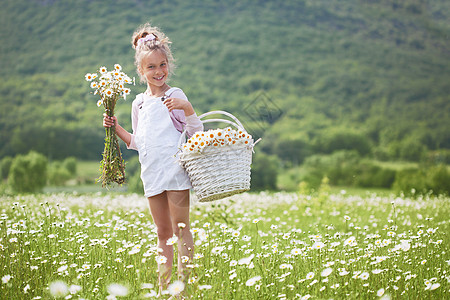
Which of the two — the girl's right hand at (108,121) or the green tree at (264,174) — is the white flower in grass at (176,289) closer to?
the girl's right hand at (108,121)

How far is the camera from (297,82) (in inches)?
3241

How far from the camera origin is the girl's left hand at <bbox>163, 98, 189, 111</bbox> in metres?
3.23

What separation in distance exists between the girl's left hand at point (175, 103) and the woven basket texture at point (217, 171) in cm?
37

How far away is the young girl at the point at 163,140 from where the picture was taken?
3340 millimetres

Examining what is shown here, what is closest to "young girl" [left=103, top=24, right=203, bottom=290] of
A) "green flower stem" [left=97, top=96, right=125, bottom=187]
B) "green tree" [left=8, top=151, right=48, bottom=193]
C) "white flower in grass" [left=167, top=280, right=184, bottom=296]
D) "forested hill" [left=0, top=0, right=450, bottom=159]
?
"green flower stem" [left=97, top=96, right=125, bottom=187]

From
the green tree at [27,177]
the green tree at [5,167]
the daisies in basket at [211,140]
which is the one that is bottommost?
the green tree at [5,167]

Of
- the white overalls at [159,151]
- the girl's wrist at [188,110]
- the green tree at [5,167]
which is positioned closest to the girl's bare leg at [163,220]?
the white overalls at [159,151]

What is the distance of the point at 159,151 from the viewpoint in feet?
11.1

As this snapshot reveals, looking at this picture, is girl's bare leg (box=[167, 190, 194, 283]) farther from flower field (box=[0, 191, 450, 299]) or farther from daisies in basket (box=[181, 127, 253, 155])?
daisies in basket (box=[181, 127, 253, 155])

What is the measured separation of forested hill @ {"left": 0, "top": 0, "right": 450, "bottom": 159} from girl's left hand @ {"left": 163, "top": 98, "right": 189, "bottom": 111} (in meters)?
49.0

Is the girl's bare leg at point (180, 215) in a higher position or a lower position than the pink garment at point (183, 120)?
lower

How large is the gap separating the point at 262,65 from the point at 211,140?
8584 cm

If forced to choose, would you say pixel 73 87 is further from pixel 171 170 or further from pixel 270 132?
pixel 171 170

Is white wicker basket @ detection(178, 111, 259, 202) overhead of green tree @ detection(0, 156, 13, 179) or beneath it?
overhead
